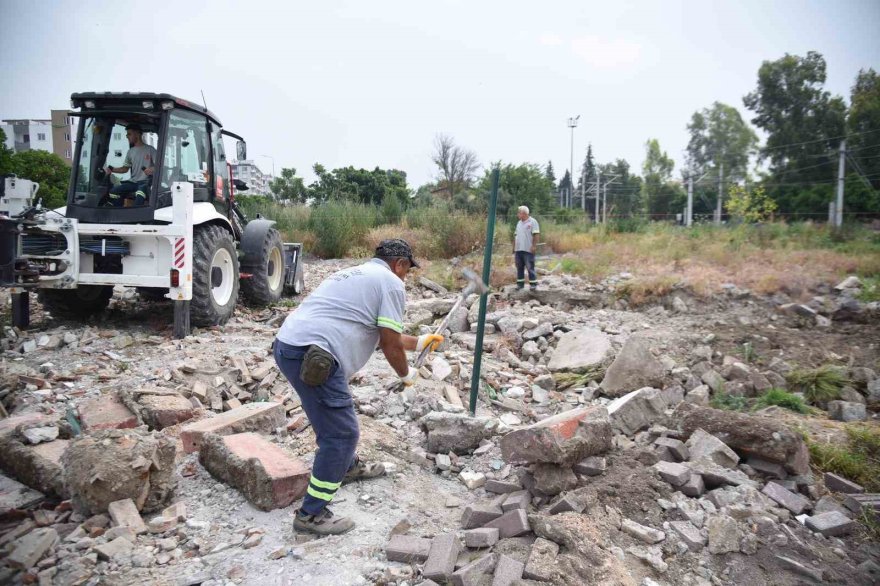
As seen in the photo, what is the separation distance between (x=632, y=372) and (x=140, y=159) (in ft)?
19.2

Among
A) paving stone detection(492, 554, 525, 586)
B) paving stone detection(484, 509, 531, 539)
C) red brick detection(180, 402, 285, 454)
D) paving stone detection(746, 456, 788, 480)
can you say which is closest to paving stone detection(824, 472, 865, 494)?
paving stone detection(746, 456, 788, 480)

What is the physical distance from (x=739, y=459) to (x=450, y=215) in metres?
11.2

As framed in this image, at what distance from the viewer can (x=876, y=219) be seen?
20.2 meters

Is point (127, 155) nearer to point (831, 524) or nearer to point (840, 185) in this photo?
point (831, 524)

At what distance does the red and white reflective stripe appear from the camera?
571 centimetres

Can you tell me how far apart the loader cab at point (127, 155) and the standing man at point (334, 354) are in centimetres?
409

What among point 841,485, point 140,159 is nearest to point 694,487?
point 841,485

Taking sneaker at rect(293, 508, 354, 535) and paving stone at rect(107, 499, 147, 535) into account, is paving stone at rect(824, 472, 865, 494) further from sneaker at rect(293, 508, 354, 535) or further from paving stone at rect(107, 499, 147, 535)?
paving stone at rect(107, 499, 147, 535)

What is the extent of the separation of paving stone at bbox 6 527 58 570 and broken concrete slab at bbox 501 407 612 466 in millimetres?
2293

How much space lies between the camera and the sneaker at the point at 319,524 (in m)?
2.71

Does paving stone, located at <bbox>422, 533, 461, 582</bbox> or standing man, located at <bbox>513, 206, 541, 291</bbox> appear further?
standing man, located at <bbox>513, 206, 541, 291</bbox>

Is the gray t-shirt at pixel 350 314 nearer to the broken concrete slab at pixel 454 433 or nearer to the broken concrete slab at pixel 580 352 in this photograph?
the broken concrete slab at pixel 454 433

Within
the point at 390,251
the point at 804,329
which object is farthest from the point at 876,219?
the point at 390,251

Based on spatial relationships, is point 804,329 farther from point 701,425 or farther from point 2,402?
point 2,402
